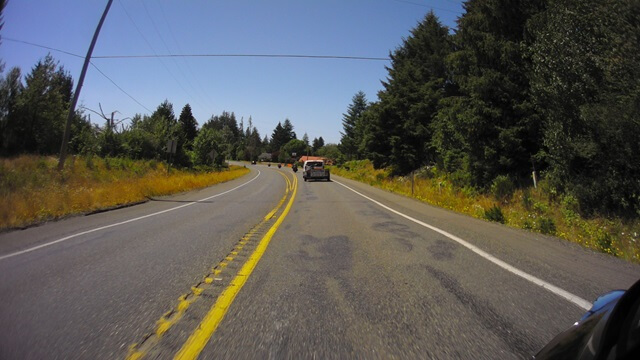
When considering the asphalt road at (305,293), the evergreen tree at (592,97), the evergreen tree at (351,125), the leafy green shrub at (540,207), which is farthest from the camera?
the evergreen tree at (351,125)

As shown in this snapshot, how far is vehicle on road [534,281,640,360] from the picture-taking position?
119cm

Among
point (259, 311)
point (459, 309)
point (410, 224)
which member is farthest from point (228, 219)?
point (459, 309)

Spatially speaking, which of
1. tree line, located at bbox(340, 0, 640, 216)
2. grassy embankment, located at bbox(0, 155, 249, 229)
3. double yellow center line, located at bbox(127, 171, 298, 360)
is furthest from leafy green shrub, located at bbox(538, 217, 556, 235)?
grassy embankment, located at bbox(0, 155, 249, 229)

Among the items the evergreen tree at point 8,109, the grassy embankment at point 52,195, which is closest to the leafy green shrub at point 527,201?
the grassy embankment at point 52,195

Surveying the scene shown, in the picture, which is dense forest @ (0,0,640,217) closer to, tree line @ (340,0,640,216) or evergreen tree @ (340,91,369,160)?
tree line @ (340,0,640,216)

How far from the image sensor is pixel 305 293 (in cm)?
419

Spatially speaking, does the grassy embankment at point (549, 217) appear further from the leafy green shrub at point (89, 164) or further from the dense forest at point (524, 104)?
the leafy green shrub at point (89, 164)

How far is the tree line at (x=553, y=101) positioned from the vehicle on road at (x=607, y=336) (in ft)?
33.7

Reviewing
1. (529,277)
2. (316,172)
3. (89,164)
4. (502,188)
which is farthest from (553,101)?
(89,164)

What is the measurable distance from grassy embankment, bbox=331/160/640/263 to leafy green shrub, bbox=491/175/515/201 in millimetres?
162

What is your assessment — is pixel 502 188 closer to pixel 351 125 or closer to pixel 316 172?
pixel 316 172

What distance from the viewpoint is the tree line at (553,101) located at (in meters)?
9.75

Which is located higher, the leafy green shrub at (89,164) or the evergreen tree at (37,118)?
the evergreen tree at (37,118)

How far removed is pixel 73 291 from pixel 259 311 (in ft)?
7.94
